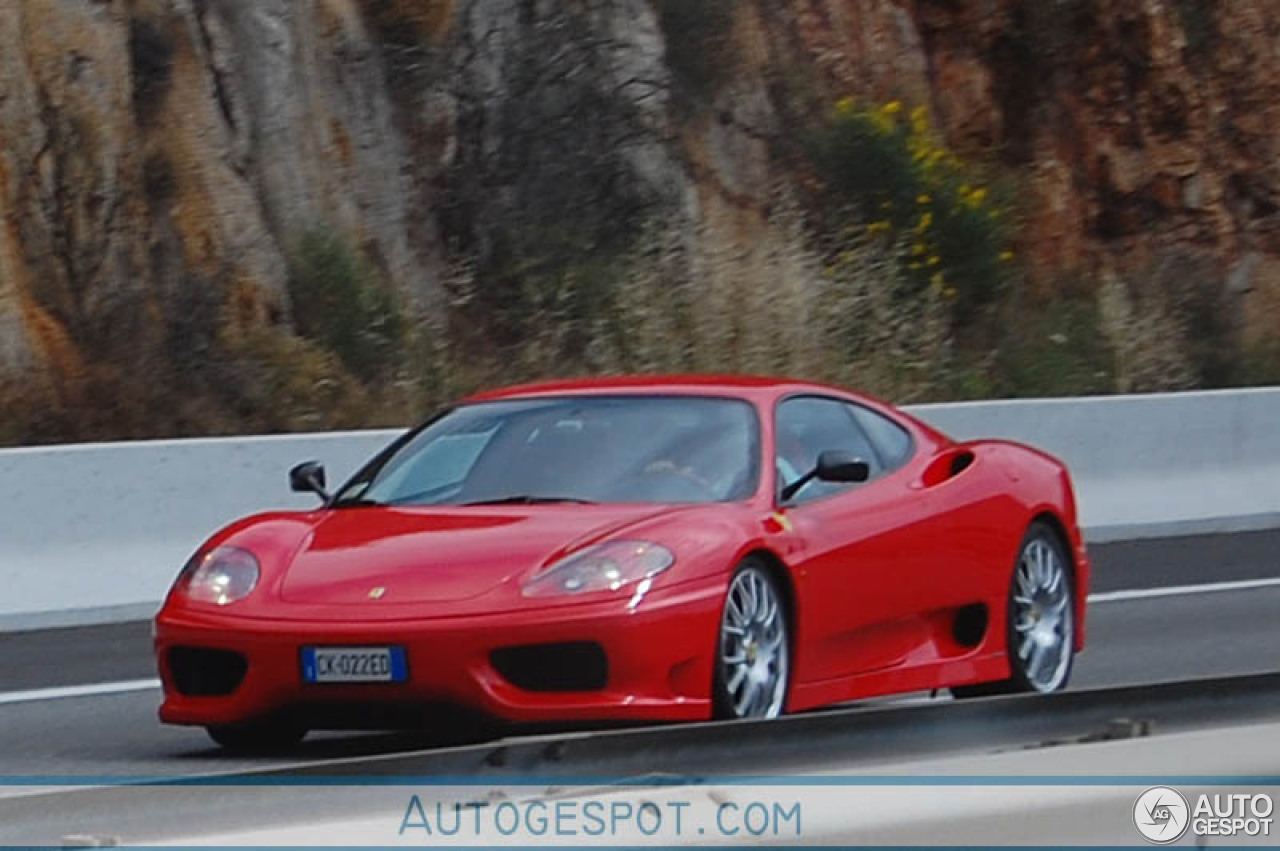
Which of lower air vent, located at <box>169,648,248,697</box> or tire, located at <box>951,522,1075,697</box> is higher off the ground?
lower air vent, located at <box>169,648,248,697</box>

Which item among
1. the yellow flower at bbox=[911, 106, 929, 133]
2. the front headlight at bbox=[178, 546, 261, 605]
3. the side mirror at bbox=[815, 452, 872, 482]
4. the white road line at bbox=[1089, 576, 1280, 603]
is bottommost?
the white road line at bbox=[1089, 576, 1280, 603]

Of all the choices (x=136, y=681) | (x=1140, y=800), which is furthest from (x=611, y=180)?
(x=1140, y=800)

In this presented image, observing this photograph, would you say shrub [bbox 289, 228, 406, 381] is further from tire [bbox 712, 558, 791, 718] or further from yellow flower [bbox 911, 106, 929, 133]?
tire [bbox 712, 558, 791, 718]

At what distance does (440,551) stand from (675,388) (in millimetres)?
1412

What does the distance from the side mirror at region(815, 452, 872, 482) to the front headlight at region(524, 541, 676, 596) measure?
85 centimetres

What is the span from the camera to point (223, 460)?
15.3m

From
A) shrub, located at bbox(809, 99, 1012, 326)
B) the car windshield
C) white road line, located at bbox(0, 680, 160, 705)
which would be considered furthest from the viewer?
shrub, located at bbox(809, 99, 1012, 326)

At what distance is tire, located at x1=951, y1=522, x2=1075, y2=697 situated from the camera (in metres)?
10.2

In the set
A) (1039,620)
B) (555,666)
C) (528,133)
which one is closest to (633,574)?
(555,666)

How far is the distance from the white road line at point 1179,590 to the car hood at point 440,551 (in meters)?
6.70

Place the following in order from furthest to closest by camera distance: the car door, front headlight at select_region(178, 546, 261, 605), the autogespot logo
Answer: the car door
front headlight at select_region(178, 546, 261, 605)
the autogespot logo

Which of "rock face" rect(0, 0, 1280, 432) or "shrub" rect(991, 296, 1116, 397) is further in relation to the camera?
"shrub" rect(991, 296, 1116, 397)

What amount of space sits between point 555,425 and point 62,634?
204 inches

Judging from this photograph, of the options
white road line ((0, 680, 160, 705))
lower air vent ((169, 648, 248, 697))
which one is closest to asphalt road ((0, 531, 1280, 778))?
white road line ((0, 680, 160, 705))
